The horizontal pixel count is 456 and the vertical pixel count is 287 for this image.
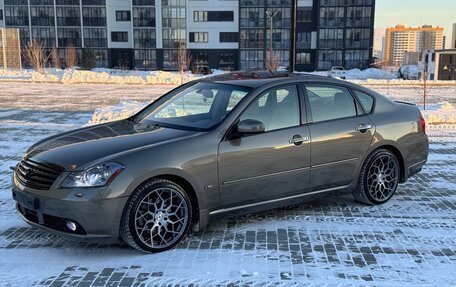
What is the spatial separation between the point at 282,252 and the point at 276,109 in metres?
1.57

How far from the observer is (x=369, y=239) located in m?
4.92

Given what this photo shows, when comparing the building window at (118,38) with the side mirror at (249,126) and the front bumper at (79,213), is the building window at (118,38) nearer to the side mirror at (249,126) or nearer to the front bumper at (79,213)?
the side mirror at (249,126)

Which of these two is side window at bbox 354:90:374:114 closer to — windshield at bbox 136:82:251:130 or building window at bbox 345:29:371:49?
windshield at bbox 136:82:251:130

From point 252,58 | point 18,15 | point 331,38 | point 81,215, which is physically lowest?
point 81,215

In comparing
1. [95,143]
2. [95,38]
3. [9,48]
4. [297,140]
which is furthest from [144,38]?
[95,143]

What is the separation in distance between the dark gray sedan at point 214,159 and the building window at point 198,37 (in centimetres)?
6482

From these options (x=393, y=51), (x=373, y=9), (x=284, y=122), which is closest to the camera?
(x=284, y=122)

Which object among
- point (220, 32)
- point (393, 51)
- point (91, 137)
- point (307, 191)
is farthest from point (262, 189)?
point (393, 51)

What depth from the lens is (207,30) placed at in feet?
227

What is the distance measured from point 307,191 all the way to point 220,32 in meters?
66.1

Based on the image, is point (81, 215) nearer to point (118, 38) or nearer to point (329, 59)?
point (329, 59)

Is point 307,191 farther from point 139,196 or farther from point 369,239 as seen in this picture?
point 139,196

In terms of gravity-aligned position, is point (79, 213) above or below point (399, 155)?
below

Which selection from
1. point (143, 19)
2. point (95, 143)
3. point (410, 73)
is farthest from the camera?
point (143, 19)
